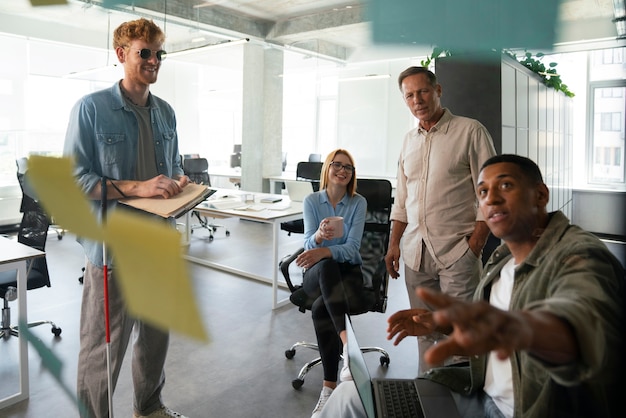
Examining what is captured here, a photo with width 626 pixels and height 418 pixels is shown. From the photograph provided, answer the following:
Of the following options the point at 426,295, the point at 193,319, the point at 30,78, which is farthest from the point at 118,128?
the point at 426,295

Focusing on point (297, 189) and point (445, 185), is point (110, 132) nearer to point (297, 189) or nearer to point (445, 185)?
point (445, 185)

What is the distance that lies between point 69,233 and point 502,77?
1.06ft

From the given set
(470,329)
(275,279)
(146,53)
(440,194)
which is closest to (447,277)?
(440,194)

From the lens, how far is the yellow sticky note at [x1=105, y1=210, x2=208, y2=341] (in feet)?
0.90

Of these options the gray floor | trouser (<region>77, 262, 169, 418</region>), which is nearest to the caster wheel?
the gray floor

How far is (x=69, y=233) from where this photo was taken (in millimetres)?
350

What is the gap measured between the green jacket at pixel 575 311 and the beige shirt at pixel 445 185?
4 centimetres

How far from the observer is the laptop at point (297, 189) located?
3.09 m

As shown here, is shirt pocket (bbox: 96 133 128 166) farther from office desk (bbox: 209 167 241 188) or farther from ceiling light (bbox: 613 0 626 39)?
ceiling light (bbox: 613 0 626 39)

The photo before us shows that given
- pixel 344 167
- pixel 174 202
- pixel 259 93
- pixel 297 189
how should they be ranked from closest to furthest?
pixel 174 202 → pixel 259 93 → pixel 344 167 → pixel 297 189

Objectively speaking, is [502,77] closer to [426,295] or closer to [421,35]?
[421,35]

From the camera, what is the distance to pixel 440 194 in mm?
328

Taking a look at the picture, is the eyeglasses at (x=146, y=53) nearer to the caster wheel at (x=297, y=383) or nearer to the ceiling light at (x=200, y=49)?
the ceiling light at (x=200, y=49)

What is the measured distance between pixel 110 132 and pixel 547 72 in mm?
350
